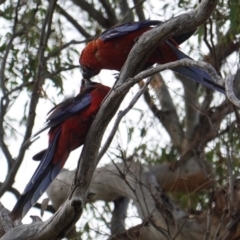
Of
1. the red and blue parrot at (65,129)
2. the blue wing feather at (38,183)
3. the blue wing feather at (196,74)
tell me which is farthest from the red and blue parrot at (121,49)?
the blue wing feather at (38,183)

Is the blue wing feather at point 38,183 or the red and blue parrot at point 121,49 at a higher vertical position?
the red and blue parrot at point 121,49

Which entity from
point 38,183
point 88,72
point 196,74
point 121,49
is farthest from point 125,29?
point 38,183

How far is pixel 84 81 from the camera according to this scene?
3.54m

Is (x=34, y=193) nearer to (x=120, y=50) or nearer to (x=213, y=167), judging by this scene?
(x=120, y=50)

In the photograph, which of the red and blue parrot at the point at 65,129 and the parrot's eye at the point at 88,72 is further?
the parrot's eye at the point at 88,72

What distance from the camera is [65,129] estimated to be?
3279 millimetres

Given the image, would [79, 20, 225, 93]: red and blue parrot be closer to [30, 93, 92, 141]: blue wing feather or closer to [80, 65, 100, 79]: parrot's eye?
[80, 65, 100, 79]: parrot's eye

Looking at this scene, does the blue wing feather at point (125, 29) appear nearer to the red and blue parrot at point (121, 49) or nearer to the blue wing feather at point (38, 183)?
the red and blue parrot at point (121, 49)

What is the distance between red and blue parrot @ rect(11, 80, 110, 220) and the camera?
321 cm

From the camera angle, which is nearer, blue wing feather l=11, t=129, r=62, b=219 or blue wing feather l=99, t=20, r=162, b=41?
blue wing feather l=11, t=129, r=62, b=219

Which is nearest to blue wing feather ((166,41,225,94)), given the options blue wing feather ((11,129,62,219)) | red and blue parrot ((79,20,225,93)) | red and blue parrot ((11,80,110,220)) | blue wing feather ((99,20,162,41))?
red and blue parrot ((79,20,225,93))

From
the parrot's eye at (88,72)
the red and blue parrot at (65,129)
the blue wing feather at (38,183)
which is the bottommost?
the blue wing feather at (38,183)

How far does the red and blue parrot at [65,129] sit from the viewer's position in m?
3.21

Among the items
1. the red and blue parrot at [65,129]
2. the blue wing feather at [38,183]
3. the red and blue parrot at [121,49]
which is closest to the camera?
the blue wing feather at [38,183]
